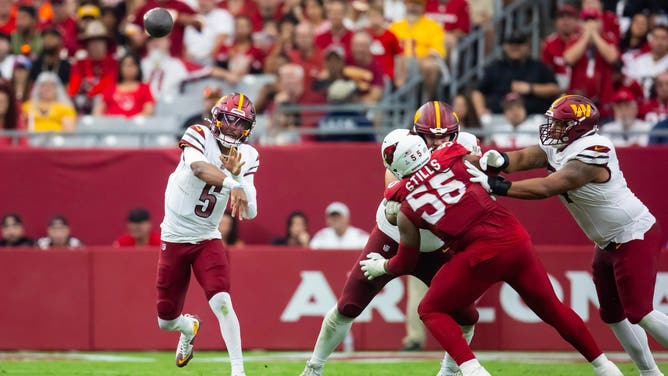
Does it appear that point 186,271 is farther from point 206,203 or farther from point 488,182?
point 488,182

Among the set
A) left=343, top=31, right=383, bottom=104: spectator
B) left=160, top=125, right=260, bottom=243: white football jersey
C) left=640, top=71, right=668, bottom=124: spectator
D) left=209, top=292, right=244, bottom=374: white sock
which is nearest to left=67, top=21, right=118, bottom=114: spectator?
left=343, top=31, right=383, bottom=104: spectator

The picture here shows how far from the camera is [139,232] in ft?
43.6

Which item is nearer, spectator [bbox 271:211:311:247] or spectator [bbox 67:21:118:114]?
spectator [bbox 271:211:311:247]

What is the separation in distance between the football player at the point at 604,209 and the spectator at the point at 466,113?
4463mm

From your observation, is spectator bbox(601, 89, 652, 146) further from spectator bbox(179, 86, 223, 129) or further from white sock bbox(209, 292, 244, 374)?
white sock bbox(209, 292, 244, 374)

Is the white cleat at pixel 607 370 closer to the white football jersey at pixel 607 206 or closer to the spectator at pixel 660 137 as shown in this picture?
the white football jersey at pixel 607 206

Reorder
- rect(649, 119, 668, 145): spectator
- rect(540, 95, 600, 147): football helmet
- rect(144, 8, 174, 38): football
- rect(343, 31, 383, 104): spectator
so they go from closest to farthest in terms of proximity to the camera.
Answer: rect(540, 95, 600, 147): football helmet < rect(144, 8, 174, 38): football < rect(649, 119, 668, 145): spectator < rect(343, 31, 383, 104): spectator

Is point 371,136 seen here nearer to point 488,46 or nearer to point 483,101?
point 483,101

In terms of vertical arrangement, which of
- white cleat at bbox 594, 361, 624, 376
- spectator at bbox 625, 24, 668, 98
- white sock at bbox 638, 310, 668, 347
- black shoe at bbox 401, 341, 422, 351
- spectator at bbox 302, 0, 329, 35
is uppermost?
spectator at bbox 302, 0, 329, 35

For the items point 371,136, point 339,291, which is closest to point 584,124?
point 339,291

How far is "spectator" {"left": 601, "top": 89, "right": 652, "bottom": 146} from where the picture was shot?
13414 millimetres

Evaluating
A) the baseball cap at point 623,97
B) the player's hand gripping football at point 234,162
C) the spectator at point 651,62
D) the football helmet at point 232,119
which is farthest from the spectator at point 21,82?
the spectator at point 651,62

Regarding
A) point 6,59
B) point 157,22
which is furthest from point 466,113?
point 6,59

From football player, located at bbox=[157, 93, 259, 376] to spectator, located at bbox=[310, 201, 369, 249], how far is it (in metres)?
3.99
